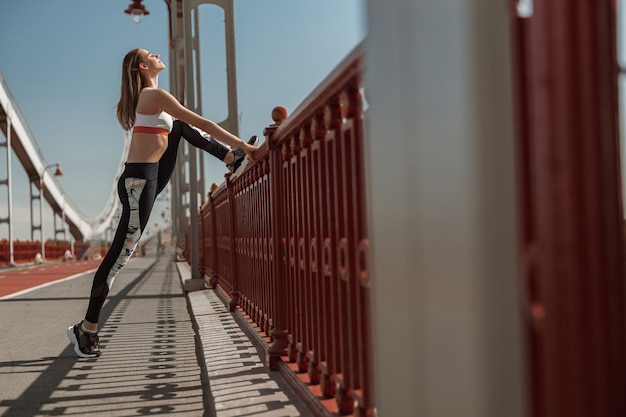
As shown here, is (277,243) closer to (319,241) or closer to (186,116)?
(319,241)

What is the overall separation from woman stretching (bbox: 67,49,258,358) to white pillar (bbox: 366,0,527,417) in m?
2.55

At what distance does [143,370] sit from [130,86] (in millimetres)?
1531

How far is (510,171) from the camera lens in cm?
83

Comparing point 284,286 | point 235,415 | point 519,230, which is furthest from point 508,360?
point 284,286

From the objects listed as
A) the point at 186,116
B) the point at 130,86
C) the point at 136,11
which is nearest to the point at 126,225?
the point at 186,116

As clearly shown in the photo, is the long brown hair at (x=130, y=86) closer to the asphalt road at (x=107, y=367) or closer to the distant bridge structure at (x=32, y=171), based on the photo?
the asphalt road at (x=107, y=367)

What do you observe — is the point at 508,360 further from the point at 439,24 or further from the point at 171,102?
the point at 171,102

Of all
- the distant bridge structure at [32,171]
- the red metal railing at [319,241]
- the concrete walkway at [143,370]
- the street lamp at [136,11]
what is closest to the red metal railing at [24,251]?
the distant bridge structure at [32,171]

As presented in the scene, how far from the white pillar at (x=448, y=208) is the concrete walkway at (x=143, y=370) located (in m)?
1.16

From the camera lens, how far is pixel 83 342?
380cm

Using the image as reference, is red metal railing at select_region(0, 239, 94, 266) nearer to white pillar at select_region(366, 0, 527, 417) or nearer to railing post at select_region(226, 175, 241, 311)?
railing post at select_region(226, 175, 241, 311)

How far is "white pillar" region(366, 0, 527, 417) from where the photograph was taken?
84 cm

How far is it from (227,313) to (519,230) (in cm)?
449

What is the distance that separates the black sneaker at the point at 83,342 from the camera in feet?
12.5
